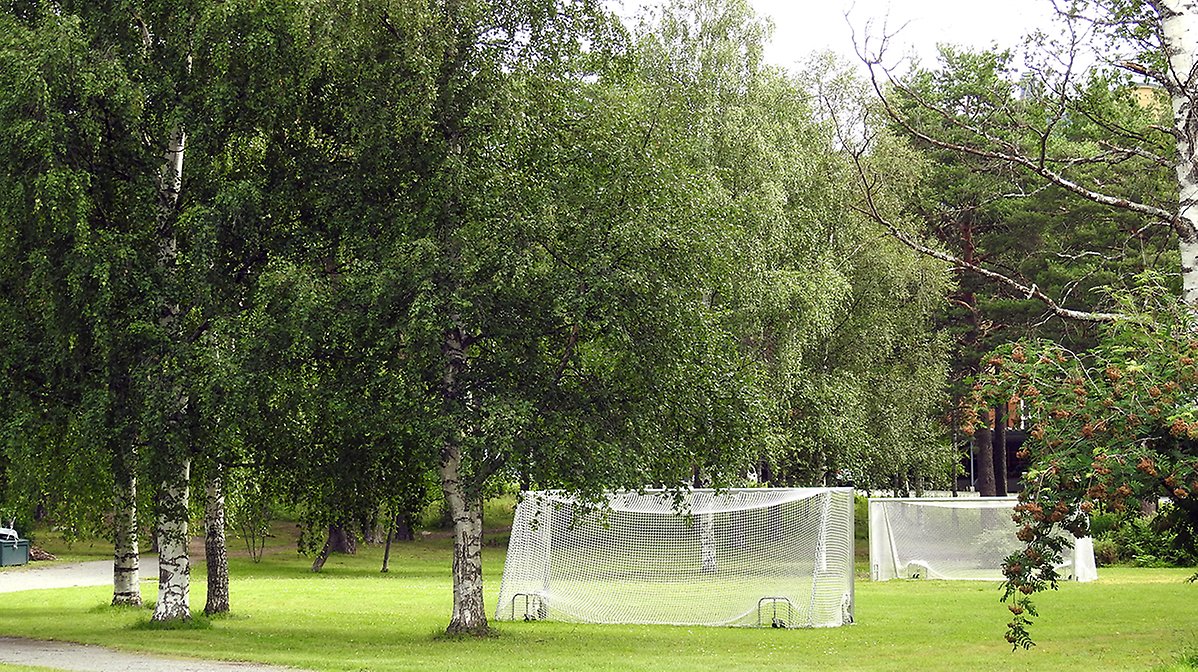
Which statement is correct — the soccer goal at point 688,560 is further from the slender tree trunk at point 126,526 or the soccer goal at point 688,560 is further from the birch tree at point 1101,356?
the birch tree at point 1101,356

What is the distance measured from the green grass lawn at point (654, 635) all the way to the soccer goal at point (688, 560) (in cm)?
86

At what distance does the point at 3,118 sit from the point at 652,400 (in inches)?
319

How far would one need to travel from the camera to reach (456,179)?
52.7 ft

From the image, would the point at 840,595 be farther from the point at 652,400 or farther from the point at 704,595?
the point at 652,400

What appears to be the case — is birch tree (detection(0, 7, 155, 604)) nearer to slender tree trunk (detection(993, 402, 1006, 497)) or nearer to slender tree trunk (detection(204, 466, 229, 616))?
slender tree trunk (detection(204, 466, 229, 616))

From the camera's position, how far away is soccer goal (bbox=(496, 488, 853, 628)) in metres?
20.3

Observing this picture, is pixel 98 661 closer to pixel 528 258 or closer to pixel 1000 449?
pixel 528 258

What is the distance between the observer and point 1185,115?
484 inches

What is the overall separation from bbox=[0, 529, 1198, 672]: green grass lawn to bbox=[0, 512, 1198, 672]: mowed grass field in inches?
1.0

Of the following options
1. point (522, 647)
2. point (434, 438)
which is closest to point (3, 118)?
point (434, 438)

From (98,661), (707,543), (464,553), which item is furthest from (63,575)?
(98,661)

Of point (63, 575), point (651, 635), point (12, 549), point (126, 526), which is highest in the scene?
point (126, 526)

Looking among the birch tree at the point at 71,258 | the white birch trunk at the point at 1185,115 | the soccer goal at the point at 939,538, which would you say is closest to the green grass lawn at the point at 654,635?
the birch tree at the point at 71,258

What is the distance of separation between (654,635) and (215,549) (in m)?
6.61
